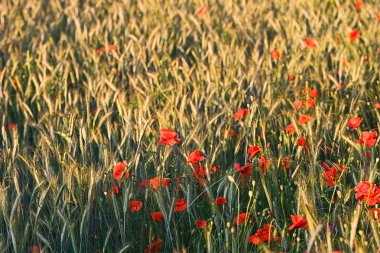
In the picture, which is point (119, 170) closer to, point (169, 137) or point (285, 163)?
point (169, 137)

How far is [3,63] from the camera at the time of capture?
3.59 m

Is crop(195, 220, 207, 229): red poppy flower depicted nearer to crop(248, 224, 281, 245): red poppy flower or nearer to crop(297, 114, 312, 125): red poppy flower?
crop(248, 224, 281, 245): red poppy flower

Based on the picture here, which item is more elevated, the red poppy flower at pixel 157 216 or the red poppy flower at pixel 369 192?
the red poppy flower at pixel 369 192

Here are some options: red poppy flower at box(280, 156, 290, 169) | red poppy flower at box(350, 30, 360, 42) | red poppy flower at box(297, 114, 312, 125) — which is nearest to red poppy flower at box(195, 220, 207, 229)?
red poppy flower at box(280, 156, 290, 169)

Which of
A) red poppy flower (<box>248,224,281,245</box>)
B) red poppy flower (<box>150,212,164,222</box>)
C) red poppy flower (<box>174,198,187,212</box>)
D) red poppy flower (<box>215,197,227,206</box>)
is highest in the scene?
red poppy flower (<box>215,197,227,206</box>)

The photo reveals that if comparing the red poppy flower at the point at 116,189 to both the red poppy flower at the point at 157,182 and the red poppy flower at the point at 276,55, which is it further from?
the red poppy flower at the point at 276,55

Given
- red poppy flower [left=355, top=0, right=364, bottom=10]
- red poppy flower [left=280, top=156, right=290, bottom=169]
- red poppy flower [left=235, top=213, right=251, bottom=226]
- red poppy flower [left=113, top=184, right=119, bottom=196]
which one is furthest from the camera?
red poppy flower [left=355, top=0, right=364, bottom=10]

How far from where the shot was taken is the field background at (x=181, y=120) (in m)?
1.86

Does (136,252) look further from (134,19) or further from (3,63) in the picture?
(134,19)

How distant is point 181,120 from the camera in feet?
7.77

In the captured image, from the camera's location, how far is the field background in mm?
1864

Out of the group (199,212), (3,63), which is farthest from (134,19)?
(199,212)

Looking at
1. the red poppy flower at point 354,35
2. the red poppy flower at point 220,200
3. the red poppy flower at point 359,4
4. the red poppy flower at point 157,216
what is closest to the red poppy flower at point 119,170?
the red poppy flower at point 157,216

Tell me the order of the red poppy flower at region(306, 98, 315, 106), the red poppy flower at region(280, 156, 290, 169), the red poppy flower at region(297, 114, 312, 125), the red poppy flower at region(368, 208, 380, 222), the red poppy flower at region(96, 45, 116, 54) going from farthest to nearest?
the red poppy flower at region(96, 45, 116, 54), the red poppy flower at region(306, 98, 315, 106), the red poppy flower at region(297, 114, 312, 125), the red poppy flower at region(280, 156, 290, 169), the red poppy flower at region(368, 208, 380, 222)
